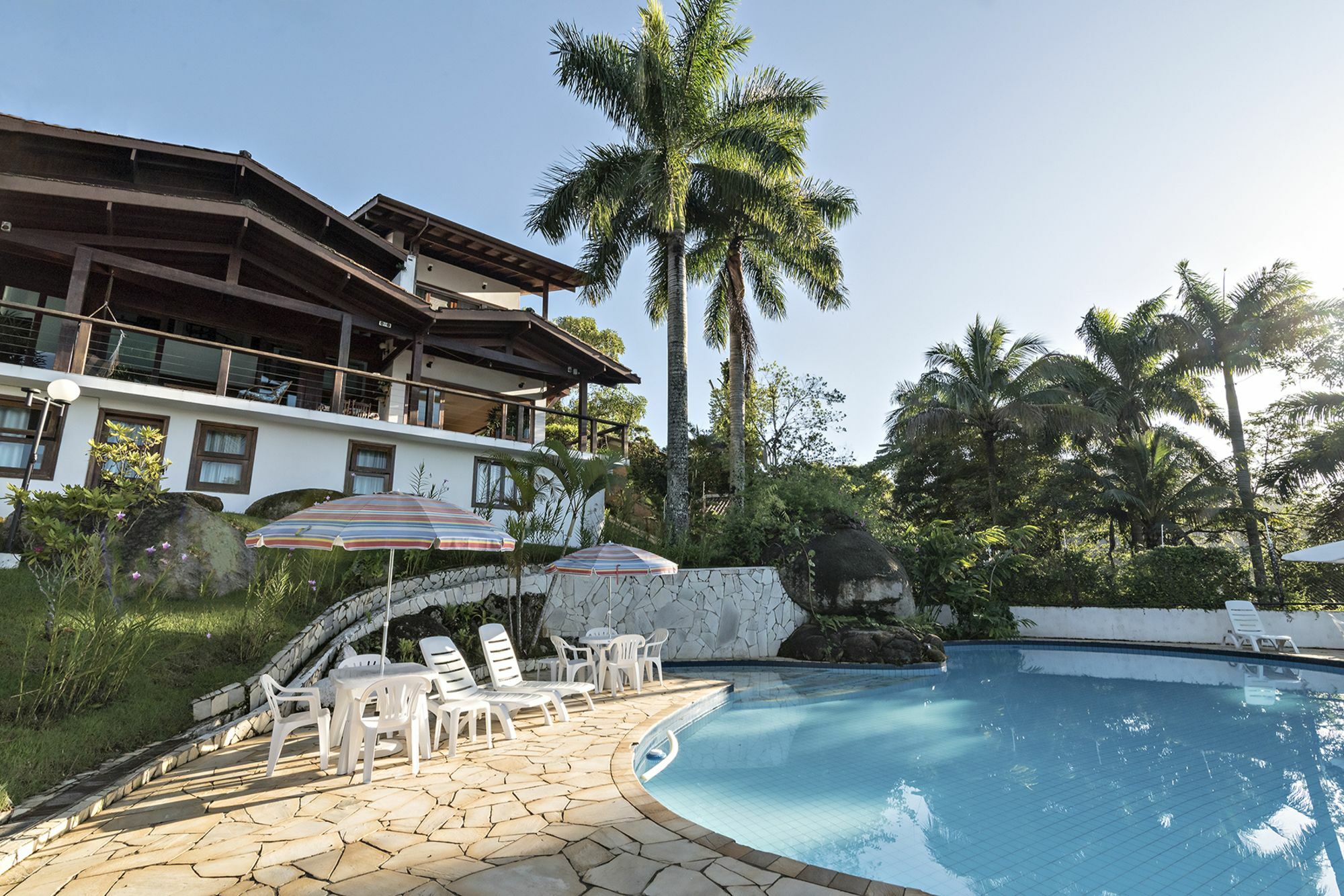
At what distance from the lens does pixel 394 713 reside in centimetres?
541

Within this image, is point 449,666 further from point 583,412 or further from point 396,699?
point 583,412

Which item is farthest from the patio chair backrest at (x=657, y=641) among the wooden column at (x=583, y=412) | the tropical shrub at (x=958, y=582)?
the tropical shrub at (x=958, y=582)

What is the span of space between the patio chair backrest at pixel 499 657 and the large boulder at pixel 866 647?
285 inches

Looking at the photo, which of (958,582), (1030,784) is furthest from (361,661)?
(958,582)

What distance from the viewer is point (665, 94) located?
1535 cm

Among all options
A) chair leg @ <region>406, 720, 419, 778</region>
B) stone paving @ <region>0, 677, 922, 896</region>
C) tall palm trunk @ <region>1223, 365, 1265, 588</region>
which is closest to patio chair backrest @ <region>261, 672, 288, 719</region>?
stone paving @ <region>0, 677, 922, 896</region>

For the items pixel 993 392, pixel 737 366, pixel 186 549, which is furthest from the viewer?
pixel 993 392

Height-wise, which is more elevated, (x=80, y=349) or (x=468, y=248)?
(x=468, y=248)

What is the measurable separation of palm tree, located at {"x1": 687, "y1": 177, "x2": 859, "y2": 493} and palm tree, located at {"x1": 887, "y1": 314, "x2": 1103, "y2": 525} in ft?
20.5

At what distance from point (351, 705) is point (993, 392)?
2318 cm

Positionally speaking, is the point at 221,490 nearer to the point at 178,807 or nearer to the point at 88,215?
the point at 88,215

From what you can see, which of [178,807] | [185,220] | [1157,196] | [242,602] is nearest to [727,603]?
[242,602]

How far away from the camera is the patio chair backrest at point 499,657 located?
748 centimetres

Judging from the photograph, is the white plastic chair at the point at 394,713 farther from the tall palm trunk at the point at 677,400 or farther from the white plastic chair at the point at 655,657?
Answer: the tall palm trunk at the point at 677,400
